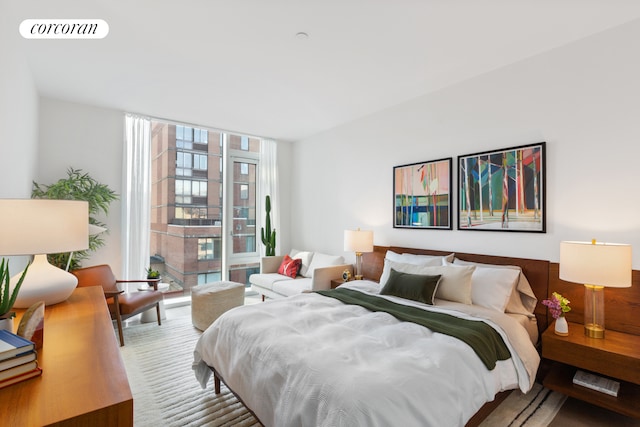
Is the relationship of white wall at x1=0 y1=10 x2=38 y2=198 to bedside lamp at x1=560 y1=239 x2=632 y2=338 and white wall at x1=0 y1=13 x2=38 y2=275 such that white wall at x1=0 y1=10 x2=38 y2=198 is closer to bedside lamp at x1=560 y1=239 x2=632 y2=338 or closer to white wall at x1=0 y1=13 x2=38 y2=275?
white wall at x1=0 y1=13 x2=38 y2=275

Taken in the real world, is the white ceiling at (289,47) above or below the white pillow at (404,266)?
above

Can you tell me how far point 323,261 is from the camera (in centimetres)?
449

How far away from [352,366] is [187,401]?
56.9 inches

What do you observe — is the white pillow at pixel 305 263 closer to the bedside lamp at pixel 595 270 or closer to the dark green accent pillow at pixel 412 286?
the dark green accent pillow at pixel 412 286

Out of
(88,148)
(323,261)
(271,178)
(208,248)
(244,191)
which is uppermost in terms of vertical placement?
(88,148)

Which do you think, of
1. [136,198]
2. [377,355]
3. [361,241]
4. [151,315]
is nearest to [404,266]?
[361,241]

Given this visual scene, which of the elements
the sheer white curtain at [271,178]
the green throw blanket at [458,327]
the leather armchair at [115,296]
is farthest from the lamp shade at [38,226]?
the sheer white curtain at [271,178]

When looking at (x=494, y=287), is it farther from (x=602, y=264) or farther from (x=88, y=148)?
(x=88, y=148)

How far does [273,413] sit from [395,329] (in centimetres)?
87

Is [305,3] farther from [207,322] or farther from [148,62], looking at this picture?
[207,322]

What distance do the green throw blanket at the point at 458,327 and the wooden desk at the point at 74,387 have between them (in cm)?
171

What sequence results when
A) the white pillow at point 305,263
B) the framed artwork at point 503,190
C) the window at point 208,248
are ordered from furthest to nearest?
the window at point 208,248 → the white pillow at point 305,263 → the framed artwork at point 503,190

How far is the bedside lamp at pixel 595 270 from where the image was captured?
2.01m

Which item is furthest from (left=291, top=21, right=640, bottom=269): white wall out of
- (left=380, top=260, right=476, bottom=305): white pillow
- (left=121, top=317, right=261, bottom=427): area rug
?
(left=121, top=317, right=261, bottom=427): area rug
